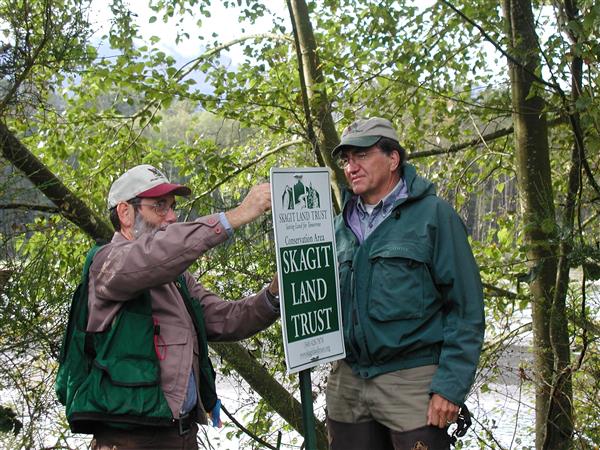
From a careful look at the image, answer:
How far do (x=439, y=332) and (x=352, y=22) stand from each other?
4.76 metres

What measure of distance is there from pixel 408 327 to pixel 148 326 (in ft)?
2.96

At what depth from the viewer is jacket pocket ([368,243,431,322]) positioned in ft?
8.73

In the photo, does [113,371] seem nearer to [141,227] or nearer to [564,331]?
[141,227]

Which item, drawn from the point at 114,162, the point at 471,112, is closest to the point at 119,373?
the point at 114,162

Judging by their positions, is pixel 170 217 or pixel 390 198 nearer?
pixel 170 217

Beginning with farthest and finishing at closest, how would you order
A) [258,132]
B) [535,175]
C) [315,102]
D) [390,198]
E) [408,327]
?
[258,132] < [315,102] < [535,175] < [390,198] < [408,327]

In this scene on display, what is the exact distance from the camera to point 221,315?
3018mm

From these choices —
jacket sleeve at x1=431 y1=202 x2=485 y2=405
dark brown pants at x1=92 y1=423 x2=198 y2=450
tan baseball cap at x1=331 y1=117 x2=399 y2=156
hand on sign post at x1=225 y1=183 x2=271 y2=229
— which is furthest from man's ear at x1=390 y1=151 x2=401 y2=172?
dark brown pants at x1=92 y1=423 x2=198 y2=450

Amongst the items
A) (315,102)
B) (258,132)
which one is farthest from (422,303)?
(258,132)

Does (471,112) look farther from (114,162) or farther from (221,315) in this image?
(221,315)

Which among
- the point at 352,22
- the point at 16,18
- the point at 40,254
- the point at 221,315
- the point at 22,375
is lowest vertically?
the point at 22,375

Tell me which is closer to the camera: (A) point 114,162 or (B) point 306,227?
(B) point 306,227

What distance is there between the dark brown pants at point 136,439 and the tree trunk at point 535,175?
2954mm

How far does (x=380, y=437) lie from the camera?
2.80 m
